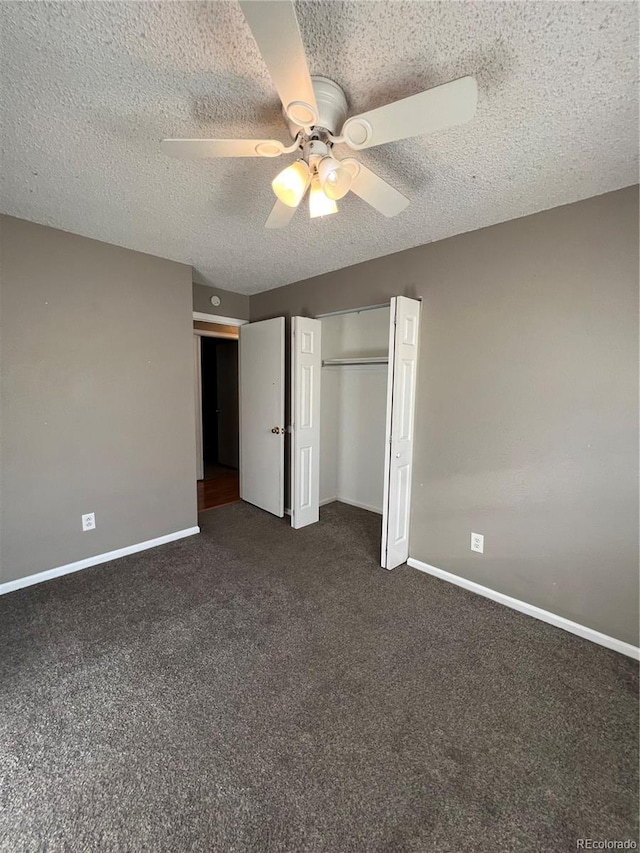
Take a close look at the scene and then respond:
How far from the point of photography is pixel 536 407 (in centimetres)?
218

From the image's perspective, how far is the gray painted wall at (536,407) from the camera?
192cm

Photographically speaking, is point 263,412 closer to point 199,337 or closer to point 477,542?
point 199,337

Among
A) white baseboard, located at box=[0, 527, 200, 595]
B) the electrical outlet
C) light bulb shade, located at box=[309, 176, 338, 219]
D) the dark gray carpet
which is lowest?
the dark gray carpet

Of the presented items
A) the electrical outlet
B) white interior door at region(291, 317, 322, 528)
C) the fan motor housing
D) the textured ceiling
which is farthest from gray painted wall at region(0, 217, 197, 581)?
the electrical outlet

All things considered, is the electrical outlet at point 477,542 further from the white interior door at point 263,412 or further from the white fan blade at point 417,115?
the white fan blade at point 417,115

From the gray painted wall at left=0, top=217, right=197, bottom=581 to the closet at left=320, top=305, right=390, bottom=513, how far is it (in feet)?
5.23

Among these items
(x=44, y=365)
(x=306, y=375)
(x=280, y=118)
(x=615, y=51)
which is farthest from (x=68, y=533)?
(x=615, y=51)

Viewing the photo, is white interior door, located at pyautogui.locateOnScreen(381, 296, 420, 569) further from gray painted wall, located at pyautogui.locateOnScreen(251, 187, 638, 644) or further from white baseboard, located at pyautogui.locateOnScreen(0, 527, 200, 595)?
white baseboard, located at pyautogui.locateOnScreen(0, 527, 200, 595)

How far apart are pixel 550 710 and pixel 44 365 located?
3.53 meters

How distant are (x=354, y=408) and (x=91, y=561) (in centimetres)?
290

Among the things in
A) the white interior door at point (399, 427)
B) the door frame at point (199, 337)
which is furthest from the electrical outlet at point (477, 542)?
the door frame at point (199, 337)

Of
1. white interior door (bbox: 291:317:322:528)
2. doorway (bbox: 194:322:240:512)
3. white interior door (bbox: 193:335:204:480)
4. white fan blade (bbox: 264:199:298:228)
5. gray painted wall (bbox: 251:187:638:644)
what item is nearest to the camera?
white fan blade (bbox: 264:199:298:228)

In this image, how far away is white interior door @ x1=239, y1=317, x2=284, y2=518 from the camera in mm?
3633

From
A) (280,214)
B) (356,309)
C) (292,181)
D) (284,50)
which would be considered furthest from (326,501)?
(284,50)
